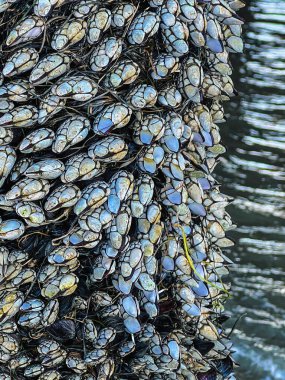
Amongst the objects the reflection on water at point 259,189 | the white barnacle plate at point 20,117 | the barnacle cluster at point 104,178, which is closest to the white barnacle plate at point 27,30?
the barnacle cluster at point 104,178

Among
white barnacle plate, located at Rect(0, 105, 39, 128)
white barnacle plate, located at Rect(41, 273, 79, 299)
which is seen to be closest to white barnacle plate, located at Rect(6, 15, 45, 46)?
white barnacle plate, located at Rect(0, 105, 39, 128)

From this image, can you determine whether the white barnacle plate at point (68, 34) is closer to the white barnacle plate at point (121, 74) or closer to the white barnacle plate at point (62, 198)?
the white barnacle plate at point (121, 74)

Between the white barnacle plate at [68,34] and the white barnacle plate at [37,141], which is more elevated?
the white barnacle plate at [68,34]

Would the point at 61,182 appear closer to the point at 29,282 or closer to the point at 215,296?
the point at 29,282

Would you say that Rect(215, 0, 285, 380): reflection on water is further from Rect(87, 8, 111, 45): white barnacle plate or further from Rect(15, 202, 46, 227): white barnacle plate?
Rect(87, 8, 111, 45): white barnacle plate

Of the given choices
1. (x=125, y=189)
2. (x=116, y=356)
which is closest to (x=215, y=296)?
(x=116, y=356)

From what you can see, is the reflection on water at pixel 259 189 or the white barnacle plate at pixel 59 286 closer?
the white barnacle plate at pixel 59 286
